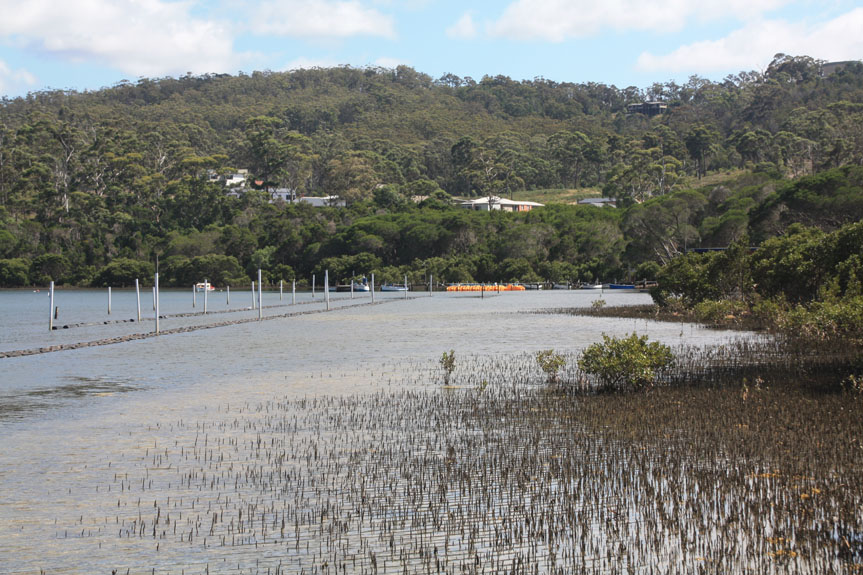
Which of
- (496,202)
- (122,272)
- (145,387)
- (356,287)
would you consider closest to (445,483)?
(145,387)

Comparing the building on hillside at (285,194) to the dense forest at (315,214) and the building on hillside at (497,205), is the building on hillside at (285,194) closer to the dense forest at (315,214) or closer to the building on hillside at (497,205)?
the dense forest at (315,214)

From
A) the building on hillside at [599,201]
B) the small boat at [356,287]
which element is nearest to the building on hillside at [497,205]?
the building on hillside at [599,201]

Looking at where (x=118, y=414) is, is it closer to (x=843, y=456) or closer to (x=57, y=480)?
(x=57, y=480)

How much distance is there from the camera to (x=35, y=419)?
1914 centimetres

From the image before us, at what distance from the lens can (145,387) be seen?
24.8 m

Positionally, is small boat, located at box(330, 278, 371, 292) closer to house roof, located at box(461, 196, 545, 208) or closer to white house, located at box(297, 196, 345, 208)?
→ white house, located at box(297, 196, 345, 208)

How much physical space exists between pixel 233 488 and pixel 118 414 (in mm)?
8217

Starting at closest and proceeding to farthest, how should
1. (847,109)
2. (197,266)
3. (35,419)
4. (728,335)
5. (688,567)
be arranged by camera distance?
(688,567)
(35,419)
(728,335)
(197,266)
(847,109)

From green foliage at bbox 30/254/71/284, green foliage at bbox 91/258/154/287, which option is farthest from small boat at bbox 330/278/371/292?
green foliage at bbox 30/254/71/284

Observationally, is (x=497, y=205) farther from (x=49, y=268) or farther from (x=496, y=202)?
(x=49, y=268)

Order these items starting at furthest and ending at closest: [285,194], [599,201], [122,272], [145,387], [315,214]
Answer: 1. [285,194]
2. [599,201]
3. [315,214]
4. [122,272]
5. [145,387]

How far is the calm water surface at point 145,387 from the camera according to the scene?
10.3 meters

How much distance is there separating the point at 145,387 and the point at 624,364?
12.6m

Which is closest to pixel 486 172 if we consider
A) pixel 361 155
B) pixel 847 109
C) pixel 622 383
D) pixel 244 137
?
pixel 361 155
